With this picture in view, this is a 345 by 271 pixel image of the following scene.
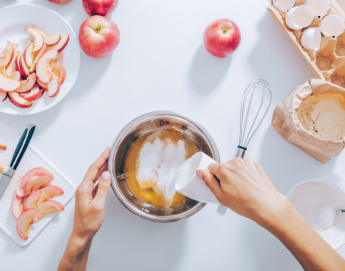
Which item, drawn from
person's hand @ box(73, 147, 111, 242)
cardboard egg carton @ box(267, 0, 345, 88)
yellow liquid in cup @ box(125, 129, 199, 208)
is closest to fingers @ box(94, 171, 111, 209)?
person's hand @ box(73, 147, 111, 242)

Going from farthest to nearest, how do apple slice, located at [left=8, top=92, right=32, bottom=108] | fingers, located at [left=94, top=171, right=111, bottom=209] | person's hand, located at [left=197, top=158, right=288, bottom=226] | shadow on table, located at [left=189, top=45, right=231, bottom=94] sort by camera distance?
shadow on table, located at [left=189, top=45, right=231, bottom=94] < apple slice, located at [left=8, top=92, right=32, bottom=108] < fingers, located at [left=94, top=171, right=111, bottom=209] < person's hand, located at [left=197, top=158, right=288, bottom=226]

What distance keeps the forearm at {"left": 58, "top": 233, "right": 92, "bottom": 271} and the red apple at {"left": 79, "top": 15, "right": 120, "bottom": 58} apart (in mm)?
553

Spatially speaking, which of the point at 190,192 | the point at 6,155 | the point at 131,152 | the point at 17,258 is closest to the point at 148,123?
the point at 131,152

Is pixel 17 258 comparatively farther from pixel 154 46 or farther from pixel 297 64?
pixel 297 64

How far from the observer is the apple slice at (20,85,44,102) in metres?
0.81

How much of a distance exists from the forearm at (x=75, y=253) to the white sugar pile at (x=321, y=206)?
0.61 metres

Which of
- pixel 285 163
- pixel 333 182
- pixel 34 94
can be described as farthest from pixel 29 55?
pixel 333 182

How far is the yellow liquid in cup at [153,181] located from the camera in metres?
0.77

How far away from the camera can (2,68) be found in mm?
817

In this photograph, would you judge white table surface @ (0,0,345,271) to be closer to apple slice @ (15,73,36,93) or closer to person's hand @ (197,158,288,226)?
apple slice @ (15,73,36,93)

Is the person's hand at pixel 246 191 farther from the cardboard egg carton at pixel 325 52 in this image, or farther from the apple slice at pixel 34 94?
the apple slice at pixel 34 94

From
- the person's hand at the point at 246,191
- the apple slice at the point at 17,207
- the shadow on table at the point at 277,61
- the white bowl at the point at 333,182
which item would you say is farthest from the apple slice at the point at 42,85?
the white bowl at the point at 333,182

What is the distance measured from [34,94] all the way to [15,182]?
0.29m

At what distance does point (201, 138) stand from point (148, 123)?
0.53ft
